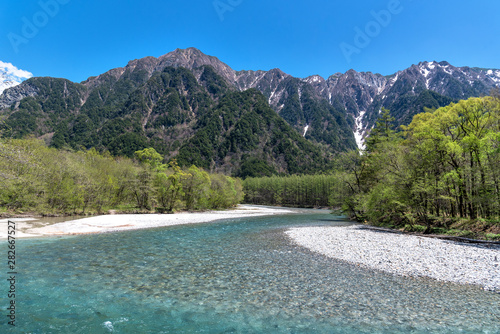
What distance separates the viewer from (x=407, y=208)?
1342 inches

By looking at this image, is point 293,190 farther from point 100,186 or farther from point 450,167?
point 450,167

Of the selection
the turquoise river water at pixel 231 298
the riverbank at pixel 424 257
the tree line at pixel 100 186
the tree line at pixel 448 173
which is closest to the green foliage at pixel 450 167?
the tree line at pixel 448 173

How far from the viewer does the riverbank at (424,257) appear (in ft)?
46.6

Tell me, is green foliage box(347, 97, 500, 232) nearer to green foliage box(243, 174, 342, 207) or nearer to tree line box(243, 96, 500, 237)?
tree line box(243, 96, 500, 237)

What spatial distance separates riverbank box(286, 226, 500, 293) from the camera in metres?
14.2

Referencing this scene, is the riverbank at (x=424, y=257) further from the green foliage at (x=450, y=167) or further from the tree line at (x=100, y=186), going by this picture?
the tree line at (x=100, y=186)

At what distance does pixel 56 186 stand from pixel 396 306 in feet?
179

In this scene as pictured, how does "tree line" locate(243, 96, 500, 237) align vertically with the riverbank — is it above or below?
above

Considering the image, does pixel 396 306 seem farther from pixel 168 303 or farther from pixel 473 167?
pixel 473 167

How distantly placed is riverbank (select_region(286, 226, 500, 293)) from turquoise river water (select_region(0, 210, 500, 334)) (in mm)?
1530

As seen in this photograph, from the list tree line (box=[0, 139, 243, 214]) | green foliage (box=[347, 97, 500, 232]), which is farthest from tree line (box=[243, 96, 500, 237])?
tree line (box=[0, 139, 243, 214])

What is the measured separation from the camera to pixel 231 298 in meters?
11.2

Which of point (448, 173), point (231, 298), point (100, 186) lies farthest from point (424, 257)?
point (100, 186)

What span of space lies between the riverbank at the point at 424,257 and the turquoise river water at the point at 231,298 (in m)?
1.53
